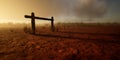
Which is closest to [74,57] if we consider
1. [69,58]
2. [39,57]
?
[69,58]

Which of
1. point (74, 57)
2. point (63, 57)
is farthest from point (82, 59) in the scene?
point (63, 57)

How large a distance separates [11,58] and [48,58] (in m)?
1.31

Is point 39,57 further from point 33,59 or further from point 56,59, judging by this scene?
point 56,59

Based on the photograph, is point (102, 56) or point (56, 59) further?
point (102, 56)

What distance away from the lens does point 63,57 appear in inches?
163

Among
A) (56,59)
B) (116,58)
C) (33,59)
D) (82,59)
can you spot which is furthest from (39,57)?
(116,58)

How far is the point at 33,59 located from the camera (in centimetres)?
398

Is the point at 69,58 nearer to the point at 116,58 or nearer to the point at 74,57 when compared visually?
the point at 74,57

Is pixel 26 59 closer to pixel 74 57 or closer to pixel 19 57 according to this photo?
pixel 19 57

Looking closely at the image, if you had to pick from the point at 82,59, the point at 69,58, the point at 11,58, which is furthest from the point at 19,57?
the point at 82,59

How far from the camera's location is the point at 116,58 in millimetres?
4066

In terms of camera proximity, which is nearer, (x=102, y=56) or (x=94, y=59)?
(x=94, y=59)

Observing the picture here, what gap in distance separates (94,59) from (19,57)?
2667mm

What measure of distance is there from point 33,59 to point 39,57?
25cm
